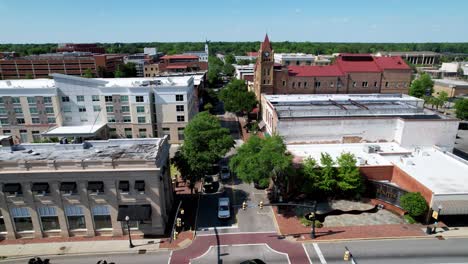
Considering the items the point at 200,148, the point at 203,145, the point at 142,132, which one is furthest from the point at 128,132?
the point at 200,148

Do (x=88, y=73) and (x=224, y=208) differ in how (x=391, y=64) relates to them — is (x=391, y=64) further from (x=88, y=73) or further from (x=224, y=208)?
(x=88, y=73)

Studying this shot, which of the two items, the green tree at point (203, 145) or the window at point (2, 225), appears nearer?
the window at point (2, 225)

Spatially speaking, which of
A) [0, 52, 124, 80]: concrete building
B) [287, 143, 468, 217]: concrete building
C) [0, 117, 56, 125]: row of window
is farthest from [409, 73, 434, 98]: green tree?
[0, 52, 124, 80]: concrete building

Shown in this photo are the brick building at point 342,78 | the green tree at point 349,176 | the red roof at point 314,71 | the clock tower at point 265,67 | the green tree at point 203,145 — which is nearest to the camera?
the green tree at point 349,176

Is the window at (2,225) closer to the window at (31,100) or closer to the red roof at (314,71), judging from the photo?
the window at (31,100)

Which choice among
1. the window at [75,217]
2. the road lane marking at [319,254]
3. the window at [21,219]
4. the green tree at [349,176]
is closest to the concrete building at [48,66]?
the window at [21,219]

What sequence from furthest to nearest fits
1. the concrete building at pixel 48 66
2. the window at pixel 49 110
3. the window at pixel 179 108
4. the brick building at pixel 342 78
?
the concrete building at pixel 48 66, the brick building at pixel 342 78, the window at pixel 179 108, the window at pixel 49 110

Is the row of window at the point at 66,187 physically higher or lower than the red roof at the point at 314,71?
lower
